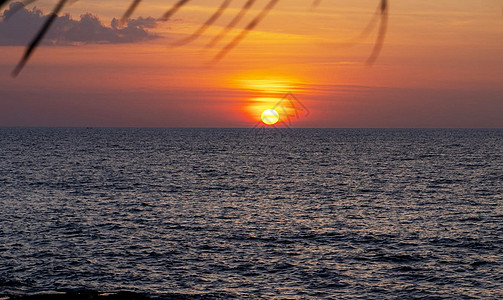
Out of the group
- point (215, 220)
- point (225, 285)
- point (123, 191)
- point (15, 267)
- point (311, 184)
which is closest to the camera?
point (225, 285)

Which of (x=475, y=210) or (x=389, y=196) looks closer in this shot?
(x=475, y=210)

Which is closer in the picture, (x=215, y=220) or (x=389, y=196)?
(x=215, y=220)

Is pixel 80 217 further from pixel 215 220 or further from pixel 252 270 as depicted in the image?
pixel 252 270

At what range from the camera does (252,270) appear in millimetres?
36125

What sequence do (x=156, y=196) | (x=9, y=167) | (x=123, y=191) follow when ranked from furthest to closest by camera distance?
1. (x=9, y=167)
2. (x=123, y=191)
3. (x=156, y=196)

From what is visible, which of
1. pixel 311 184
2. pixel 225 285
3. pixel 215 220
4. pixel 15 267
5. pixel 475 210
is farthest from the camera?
pixel 311 184

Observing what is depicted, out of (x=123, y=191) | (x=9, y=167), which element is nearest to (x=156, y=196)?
(x=123, y=191)

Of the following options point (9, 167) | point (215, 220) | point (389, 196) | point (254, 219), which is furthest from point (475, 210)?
point (9, 167)

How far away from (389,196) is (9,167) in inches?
3316

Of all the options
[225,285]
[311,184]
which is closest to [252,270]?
[225,285]

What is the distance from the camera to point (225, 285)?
1304 inches

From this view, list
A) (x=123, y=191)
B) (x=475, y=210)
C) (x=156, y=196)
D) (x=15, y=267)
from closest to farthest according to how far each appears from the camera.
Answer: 1. (x=15, y=267)
2. (x=475, y=210)
3. (x=156, y=196)
4. (x=123, y=191)

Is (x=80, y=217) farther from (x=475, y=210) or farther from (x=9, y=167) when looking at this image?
(x=9, y=167)

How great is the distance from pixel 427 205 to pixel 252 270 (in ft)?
125
